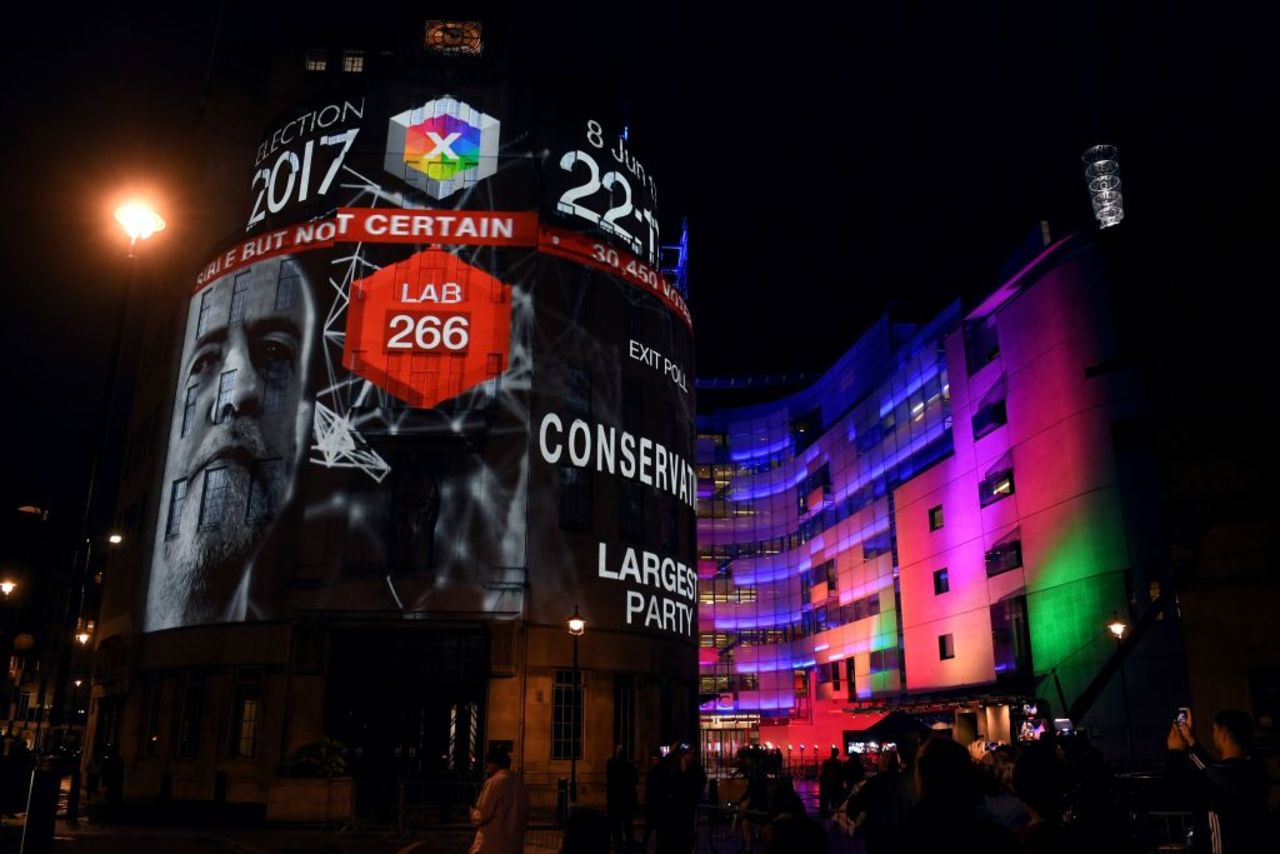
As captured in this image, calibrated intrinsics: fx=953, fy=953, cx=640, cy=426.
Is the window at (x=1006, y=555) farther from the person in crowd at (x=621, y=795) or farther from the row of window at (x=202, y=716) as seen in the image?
the row of window at (x=202, y=716)

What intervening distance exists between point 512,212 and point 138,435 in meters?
23.0

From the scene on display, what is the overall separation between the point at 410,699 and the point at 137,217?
22.4m

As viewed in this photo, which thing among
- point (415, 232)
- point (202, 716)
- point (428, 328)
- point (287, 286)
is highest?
point (415, 232)

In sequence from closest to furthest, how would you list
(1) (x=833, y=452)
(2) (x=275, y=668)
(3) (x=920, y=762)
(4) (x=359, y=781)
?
(3) (x=920, y=762) → (4) (x=359, y=781) → (2) (x=275, y=668) → (1) (x=833, y=452)

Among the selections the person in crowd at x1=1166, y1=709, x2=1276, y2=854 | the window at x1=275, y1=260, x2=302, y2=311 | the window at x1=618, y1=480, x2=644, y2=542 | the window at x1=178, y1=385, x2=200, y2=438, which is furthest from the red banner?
the person in crowd at x1=1166, y1=709, x2=1276, y2=854

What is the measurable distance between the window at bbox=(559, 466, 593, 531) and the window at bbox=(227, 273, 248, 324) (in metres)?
14.7

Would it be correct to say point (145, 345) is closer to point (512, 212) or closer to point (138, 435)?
point (138, 435)

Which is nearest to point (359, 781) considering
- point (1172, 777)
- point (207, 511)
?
point (207, 511)

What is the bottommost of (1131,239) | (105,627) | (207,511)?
(105,627)

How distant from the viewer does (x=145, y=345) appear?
49562 millimetres

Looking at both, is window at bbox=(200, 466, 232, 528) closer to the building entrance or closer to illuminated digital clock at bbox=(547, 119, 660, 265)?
the building entrance

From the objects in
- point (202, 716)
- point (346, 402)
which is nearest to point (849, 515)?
point (346, 402)

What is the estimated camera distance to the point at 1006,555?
159ft

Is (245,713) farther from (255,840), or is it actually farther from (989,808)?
(989,808)
